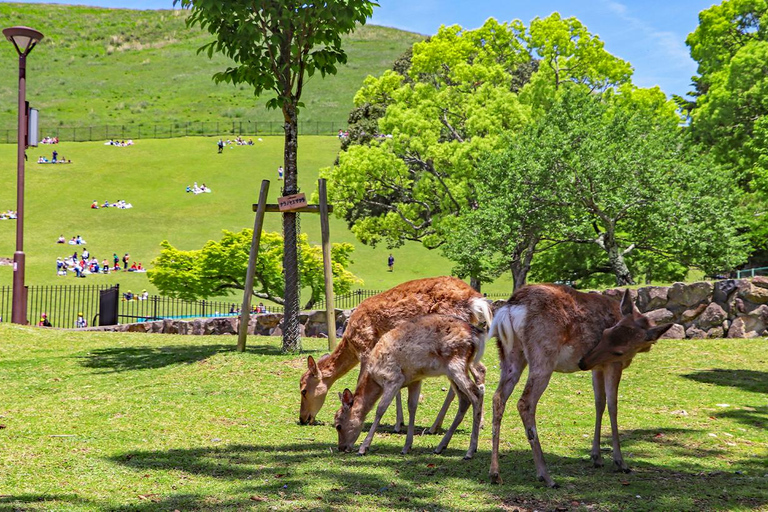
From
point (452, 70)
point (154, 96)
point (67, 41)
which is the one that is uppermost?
point (67, 41)

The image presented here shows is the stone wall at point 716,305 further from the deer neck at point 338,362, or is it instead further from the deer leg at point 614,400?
the deer leg at point 614,400

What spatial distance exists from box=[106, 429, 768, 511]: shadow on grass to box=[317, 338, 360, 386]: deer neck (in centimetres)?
127

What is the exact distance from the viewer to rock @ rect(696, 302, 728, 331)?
61.2 ft

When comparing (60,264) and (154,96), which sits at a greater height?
(154,96)

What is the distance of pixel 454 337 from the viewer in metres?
8.02

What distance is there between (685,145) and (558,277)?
7701mm

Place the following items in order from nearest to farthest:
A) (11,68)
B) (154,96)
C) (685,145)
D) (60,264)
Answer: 1. (685,145)
2. (60,264)
3. (154,96)
4. (11,68)

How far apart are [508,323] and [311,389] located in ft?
10.9

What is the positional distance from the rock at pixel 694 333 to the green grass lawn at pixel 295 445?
3.58 m

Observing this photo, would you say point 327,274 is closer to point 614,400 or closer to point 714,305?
point 614,400

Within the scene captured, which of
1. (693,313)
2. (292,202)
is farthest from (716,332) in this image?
(292,202)

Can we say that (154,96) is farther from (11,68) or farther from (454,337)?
(454,337)

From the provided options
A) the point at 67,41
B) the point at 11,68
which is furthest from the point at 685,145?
the point at 67,41

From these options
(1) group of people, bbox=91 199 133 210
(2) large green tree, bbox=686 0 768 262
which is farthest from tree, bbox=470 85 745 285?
(1) group of people, bbox=91 199 133 210
